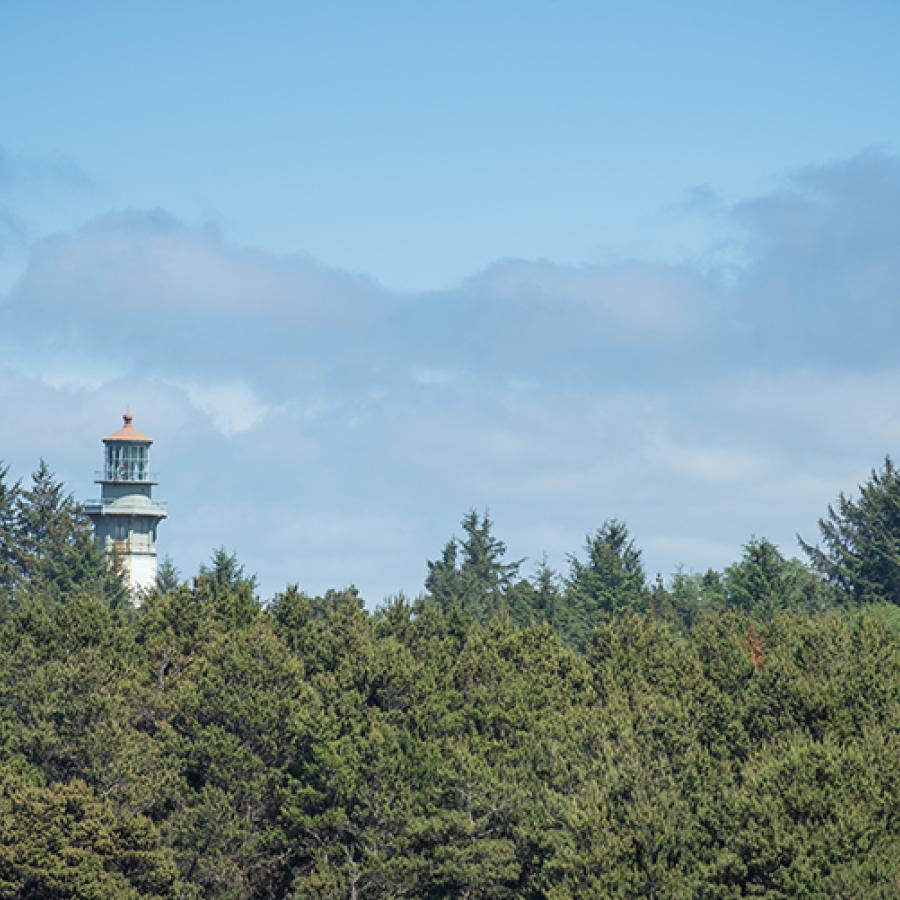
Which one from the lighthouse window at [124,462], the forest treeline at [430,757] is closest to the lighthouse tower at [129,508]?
the lighthouse window at [124,462]

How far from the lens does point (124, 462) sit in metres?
130

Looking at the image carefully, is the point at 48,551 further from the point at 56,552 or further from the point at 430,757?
the point at 430,757

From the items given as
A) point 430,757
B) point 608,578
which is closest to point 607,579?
point 608,578

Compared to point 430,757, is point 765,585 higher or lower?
higher

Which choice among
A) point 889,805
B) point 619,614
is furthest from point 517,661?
point 619,614

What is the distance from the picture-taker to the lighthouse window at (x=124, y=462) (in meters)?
130

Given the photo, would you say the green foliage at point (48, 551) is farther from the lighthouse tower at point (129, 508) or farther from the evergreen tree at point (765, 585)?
the evergreen tree at point (765, 585)

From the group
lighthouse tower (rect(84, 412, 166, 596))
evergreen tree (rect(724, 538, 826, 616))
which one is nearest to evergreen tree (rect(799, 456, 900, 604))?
evergreen tree (rect(724, 538, 826, 616))

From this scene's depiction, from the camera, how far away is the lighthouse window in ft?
426

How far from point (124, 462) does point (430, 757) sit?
60.4m

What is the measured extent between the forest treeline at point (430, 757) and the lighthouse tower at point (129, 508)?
38388mm

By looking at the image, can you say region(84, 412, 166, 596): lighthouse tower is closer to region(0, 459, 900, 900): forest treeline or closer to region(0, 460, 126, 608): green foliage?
region(0, 460, 126, 608): green foliage

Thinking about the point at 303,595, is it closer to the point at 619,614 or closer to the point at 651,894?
the point at 651,894

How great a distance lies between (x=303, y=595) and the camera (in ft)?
304
